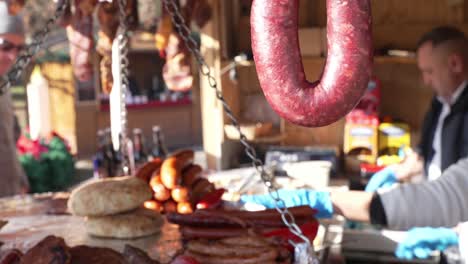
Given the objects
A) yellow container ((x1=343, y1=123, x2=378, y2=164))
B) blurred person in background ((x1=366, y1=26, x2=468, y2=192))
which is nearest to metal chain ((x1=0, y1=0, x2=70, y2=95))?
blurred person in background ((x1=366, y1=26, x2=468, y2=192))

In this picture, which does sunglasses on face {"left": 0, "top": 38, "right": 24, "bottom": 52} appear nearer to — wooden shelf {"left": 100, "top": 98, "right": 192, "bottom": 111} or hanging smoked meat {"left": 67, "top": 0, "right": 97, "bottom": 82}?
hanging smoked meat {"left": 67, "top": 0, "right": 97, "bottom": 82}

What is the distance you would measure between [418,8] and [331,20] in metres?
4.53

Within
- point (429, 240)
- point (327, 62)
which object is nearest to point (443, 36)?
point (429, 240)

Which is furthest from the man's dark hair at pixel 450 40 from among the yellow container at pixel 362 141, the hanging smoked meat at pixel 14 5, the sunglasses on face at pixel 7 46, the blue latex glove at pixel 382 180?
the sunglasses on face at pixel 7 46

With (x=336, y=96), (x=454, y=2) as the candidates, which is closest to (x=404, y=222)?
(x=336, y=96)

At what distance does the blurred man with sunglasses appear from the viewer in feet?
14.9

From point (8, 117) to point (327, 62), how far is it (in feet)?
13.5

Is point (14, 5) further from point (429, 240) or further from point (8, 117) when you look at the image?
point (429, 240)

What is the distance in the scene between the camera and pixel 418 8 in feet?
17.6

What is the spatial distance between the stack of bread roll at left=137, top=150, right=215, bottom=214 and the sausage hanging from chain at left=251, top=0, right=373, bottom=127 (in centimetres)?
167

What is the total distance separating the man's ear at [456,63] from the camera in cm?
340

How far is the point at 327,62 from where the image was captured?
4.24ft

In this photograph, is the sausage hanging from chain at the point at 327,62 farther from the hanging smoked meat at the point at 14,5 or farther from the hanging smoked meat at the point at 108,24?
the hanging smoked meat at the point at 14,5

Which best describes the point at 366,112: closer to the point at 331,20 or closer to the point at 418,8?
the point at 418,8
